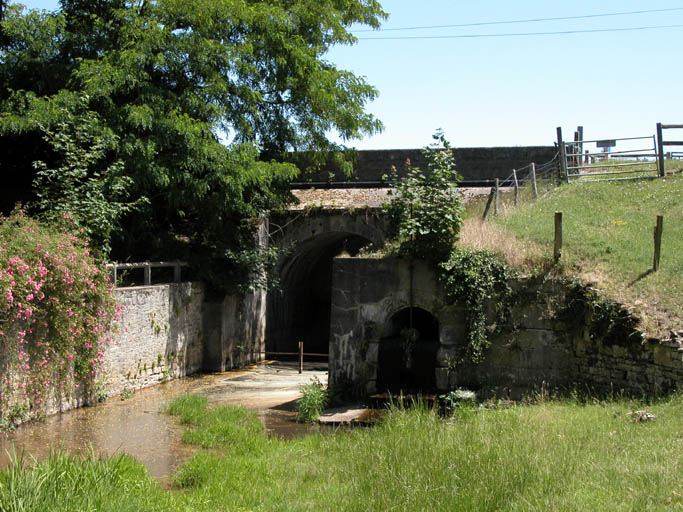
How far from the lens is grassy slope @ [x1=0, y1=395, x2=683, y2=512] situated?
6.97 m

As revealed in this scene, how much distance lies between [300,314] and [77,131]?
11937 millimetres

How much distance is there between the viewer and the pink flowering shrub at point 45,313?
→ 459 inches

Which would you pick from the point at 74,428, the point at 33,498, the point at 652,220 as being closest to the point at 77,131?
the point at 74,428

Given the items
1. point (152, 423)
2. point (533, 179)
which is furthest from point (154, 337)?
point (533, 179)

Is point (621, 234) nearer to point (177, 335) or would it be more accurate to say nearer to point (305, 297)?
point (177, 335)

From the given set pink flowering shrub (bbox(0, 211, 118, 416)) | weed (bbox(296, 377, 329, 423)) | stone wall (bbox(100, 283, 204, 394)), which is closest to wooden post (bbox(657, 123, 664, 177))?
weed (bbox(296, 377, 329, 423))

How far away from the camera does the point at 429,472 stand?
808cm

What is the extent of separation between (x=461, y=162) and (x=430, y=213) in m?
9.70

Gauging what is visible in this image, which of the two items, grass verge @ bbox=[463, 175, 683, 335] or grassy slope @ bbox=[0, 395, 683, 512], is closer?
grassy slope @ bbox=[0, 395, 683, 512]

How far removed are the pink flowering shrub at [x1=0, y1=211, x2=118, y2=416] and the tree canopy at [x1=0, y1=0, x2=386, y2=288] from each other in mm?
1645

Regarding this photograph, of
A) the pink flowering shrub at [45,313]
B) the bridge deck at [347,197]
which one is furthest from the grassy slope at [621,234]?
the pink flowering shrub at [45,313]

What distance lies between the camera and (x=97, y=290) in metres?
13.9

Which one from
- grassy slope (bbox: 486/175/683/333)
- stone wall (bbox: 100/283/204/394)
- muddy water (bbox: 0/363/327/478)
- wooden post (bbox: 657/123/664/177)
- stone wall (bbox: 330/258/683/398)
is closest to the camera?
muddy water (bbox: 0/363/327/478)

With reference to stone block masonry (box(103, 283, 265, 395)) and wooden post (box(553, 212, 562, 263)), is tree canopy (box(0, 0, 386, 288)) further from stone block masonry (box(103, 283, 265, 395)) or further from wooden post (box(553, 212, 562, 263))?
wooden post (box(553, 212, 562, 263))
